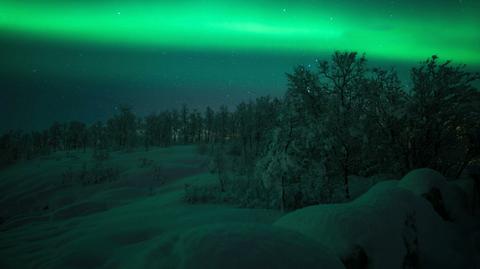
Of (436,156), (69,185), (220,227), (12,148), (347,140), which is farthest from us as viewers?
(12,148)

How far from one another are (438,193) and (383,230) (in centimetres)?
559

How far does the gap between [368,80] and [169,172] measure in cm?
2408

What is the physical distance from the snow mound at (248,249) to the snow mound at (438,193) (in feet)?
27.0

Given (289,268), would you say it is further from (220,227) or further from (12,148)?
(12,148)

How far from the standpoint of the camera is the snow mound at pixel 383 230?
622 centimetres

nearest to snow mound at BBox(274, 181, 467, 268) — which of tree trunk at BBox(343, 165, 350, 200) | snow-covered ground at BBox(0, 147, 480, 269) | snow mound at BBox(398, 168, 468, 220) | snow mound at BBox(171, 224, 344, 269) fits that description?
snow-covered ground at BBox(0, 147, 480, 269)

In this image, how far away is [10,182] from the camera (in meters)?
38.0

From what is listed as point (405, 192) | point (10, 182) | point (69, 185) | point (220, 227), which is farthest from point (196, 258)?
point (10, 182)

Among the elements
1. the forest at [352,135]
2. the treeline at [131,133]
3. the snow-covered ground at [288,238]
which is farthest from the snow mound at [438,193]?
the treeline at [131,133]

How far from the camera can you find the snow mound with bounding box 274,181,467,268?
622 cm

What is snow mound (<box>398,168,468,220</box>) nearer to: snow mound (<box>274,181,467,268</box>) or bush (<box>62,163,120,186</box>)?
snow mound (<box>274,181,467,268</box>)

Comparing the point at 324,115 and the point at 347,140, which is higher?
the point at 324,115

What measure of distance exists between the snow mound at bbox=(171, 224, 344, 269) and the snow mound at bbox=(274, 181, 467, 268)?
1.92m

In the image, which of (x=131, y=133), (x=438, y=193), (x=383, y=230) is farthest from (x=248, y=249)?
(x=131, y=133)
